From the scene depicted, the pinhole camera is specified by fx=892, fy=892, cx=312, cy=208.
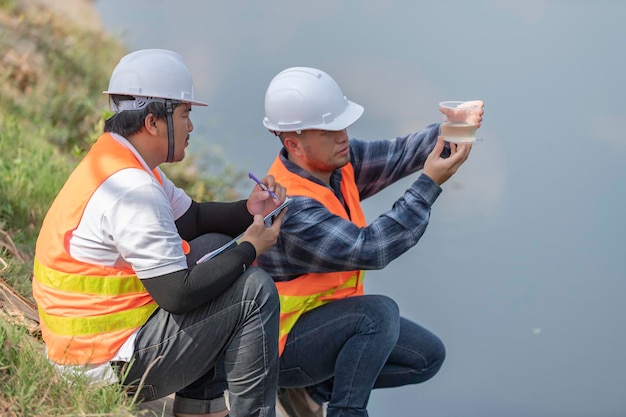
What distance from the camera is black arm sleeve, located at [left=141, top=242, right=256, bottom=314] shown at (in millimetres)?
2508

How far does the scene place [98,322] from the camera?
2607mm

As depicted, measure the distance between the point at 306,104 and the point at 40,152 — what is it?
2.46 m

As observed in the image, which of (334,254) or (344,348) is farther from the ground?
(334,254)

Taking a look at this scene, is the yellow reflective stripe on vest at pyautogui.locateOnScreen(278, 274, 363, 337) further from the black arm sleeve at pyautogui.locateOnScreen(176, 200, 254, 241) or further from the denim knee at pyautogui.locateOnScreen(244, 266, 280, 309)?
the denim knee at pyautogui.locateOnScreen(244, 266, 280, 309)

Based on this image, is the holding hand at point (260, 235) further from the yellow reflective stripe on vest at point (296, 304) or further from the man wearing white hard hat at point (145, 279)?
the yellow reflective stripe on vest at point (296, 304)

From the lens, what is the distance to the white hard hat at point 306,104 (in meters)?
3.19

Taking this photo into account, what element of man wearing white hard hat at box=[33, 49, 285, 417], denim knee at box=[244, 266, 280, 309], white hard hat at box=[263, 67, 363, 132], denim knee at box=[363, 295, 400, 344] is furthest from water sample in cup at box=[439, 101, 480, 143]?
denim knee at box=[244, 266, 280, 309]

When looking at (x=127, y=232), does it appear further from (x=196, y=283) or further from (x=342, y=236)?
(x=342, y=236)

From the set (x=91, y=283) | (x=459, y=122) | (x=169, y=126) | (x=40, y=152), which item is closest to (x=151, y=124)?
(x=169, y=126)

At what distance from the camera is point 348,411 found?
10.2ft

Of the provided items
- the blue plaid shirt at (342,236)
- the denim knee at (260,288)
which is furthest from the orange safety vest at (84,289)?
the blue plaid shirt at (342,236)

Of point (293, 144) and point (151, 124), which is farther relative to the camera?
point (293, 144)

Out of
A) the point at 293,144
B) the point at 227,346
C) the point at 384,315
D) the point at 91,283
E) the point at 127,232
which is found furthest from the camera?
the point at 293,144

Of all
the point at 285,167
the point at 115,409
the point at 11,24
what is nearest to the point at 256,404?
the point at 115,409
